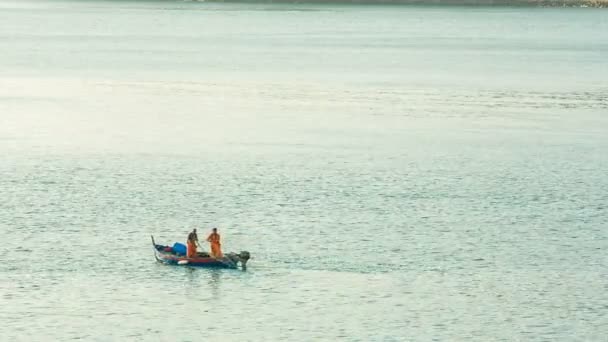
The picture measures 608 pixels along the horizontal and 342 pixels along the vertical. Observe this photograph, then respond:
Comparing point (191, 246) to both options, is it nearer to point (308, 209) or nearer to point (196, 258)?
point (196, 258)

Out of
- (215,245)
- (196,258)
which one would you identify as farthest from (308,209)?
(196,258)

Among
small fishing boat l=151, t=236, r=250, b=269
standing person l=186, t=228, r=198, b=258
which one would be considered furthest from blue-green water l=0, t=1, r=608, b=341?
standing person l=186, t=228, r=198, b=258

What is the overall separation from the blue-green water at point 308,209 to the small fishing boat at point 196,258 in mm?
415

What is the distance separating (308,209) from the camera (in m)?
73.4

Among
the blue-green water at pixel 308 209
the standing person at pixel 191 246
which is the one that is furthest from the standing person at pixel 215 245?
the blue-green water at pixel 308 209

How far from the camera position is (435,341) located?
4953cm

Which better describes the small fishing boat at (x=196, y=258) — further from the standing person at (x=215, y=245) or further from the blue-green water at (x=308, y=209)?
the blue-green water at (x=308, y=209)

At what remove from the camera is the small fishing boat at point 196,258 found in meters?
58.9

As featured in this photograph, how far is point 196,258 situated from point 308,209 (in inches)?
592

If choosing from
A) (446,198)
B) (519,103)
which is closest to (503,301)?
(446,198)

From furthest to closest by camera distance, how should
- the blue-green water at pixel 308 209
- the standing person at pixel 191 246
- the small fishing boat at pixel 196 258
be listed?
the standing person at pixel 191 246
the small fishing boat at pixel 196 258
the blue-green water at pixel 308 209

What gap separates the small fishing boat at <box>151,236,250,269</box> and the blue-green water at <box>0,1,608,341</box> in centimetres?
42

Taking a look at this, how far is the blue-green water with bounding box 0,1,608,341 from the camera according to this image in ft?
173

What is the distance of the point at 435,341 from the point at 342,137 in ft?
173
